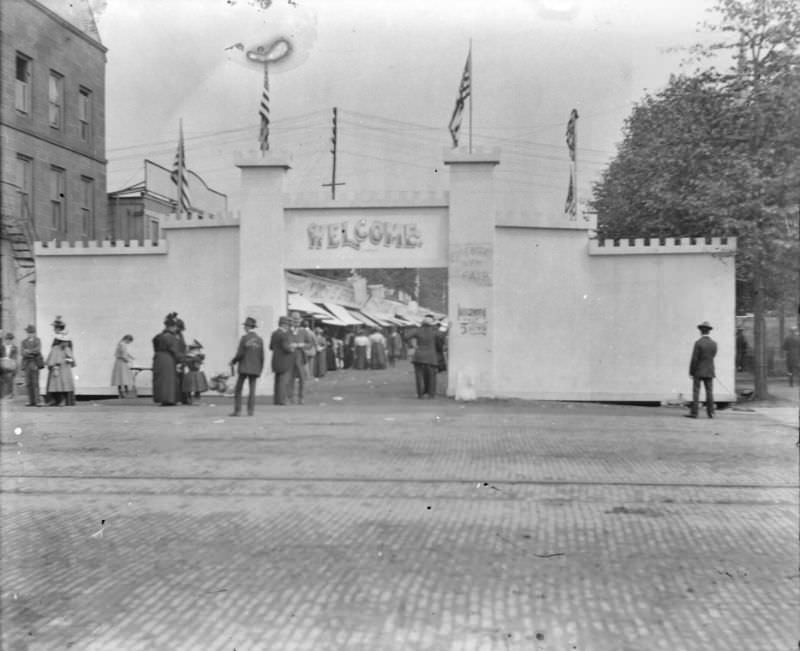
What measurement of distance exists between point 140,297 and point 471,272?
299 inches

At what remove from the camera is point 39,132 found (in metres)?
24.1

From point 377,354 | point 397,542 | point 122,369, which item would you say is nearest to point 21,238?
point 122,369

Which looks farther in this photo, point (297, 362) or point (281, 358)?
point (297, 362)

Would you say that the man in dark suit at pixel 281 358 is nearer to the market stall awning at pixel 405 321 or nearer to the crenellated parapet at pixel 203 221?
the crenellated parapet at pixel 203 221

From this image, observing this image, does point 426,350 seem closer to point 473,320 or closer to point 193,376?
point 473,320

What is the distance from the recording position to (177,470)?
29.8ft

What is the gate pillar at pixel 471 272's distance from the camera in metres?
18.1

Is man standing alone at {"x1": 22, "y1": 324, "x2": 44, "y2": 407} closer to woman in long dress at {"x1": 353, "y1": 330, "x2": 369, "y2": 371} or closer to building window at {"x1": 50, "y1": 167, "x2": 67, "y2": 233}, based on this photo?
building window at {"x1": 50, "y1": 167, "x2": 67, "y2": 233}

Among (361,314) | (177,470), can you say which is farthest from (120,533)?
(361,314)

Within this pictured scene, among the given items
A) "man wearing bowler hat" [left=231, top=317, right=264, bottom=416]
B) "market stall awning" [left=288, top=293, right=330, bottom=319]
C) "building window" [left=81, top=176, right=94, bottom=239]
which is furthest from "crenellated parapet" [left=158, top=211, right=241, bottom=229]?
"market stall awning" [left=288, top=293, right=330, bottom=319]

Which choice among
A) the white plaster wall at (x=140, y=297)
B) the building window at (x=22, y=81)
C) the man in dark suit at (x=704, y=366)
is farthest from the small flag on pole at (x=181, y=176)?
the man in dark suit at (x=704, y=366)

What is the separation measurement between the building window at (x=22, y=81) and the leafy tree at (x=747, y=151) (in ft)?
55.7

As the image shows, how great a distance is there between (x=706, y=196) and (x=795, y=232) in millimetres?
2073

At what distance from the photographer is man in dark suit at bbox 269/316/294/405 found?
52.9ft
